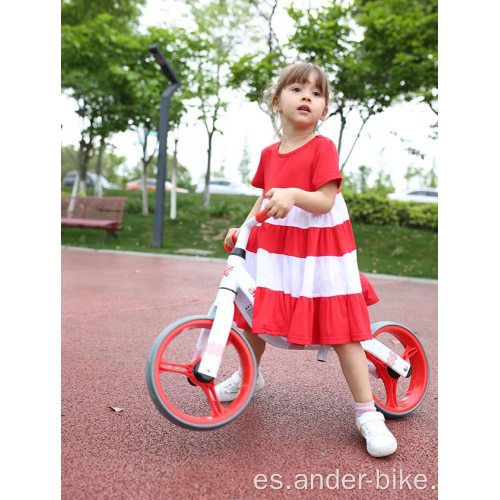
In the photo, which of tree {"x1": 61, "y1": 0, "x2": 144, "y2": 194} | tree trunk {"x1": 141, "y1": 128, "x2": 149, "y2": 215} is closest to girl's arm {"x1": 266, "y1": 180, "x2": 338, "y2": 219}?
tree {"x1": 61, "y1": 0, "x2": 144, "y2": 194}

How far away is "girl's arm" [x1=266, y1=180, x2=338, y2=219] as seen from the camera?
1728 millimetres

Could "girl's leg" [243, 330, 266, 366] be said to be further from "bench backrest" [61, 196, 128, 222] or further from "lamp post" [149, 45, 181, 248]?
"bench backrest" [61, 196, 128, 222]

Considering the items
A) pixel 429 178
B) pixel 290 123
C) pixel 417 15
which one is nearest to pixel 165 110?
pixel 417 15

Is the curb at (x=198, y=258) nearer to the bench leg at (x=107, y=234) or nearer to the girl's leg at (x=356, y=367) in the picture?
the bench leg at (x=107, y=234)

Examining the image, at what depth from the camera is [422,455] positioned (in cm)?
188

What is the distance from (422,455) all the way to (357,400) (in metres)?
0.28

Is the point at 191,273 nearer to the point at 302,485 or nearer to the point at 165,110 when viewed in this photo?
the point at 165,110

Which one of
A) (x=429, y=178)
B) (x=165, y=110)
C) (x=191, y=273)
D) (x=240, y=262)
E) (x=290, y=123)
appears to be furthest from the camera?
(x=429, y=178)

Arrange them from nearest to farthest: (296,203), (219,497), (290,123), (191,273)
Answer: (219,497)
(296,203)
(290,123)
(191,273)

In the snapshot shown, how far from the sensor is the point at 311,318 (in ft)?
6.18

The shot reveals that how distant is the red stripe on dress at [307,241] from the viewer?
193 centimetres

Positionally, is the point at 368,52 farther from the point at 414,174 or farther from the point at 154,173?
the point at 154,173

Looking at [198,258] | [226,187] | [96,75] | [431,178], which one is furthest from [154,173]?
[198,258]

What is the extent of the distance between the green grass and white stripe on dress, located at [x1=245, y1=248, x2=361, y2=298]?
6.55 m
